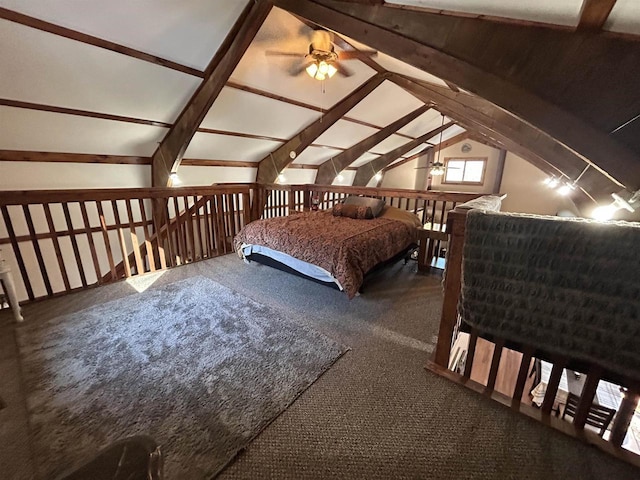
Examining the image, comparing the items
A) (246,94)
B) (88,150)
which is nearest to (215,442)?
(246,94)

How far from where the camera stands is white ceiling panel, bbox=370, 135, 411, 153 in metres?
7.96

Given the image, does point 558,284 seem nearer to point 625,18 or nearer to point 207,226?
point 625,18

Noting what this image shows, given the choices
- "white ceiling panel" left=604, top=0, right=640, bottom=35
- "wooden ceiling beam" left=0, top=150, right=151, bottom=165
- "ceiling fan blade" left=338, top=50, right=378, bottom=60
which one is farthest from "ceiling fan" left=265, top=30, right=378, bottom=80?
"wooden ceiling beam" left=0, top=150, right=151, bottom=165

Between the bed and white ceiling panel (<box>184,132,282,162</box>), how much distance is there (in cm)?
238

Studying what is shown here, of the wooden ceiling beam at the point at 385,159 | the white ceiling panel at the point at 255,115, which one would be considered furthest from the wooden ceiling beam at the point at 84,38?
the wooden ceiling beam at the point at 385,159

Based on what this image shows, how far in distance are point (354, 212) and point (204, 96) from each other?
250 centimetres

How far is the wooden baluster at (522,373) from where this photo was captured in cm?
138

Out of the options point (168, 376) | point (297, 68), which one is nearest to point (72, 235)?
point (168, 376)

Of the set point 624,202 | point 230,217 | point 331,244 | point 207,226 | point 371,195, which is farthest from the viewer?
point 371,195

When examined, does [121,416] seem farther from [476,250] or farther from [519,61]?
[519,61]

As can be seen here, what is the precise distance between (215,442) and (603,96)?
2305mm

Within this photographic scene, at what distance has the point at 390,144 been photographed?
838cm

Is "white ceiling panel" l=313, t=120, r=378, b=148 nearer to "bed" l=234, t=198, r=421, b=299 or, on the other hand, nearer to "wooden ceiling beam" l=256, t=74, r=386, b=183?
"wooden ceiling beam" l=256, t=74, r=386, b=183

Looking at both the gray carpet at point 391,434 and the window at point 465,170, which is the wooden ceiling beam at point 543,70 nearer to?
the gray carpet at point 391,434
